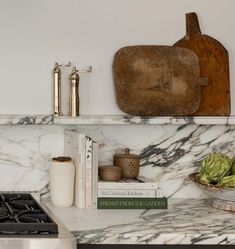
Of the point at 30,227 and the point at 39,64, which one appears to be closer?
the point at 30,227

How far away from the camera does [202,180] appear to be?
6.88ft

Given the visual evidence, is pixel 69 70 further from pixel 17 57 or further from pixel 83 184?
pixel 83 184

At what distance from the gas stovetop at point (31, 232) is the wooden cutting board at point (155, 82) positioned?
666 millimetres

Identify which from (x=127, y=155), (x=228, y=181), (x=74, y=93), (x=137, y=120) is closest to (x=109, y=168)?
(x=127, y=155)

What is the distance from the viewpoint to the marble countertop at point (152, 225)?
1.66 m

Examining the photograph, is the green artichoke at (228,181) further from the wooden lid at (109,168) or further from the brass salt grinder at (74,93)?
the brass salt grinder at (74,93)

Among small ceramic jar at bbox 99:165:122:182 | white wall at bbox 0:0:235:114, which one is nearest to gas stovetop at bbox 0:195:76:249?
small ceramic jar at bbox 99:165:122:182

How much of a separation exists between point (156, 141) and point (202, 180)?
0.33 meters

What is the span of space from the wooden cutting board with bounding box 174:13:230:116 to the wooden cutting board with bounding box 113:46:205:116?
0.17ft

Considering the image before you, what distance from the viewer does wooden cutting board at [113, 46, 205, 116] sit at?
223 centimetres

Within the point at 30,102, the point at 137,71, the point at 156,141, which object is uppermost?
the point at 137,71

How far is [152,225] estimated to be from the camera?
178 cm

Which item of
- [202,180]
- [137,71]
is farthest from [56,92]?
[202,180]

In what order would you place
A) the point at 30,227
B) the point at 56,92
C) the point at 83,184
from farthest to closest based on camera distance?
the point at 56,92 < the point at 83,184 < the point at 30,227
